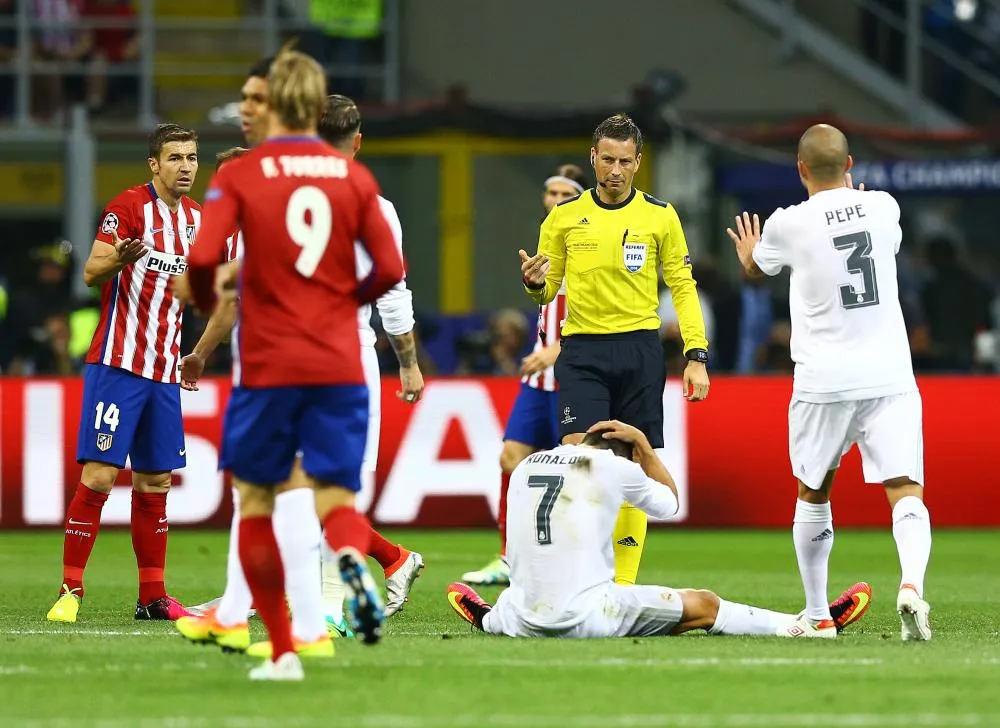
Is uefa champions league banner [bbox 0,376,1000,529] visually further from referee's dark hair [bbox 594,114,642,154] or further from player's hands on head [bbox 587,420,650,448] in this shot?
player's hands on head [bbox 587,420,650,448]

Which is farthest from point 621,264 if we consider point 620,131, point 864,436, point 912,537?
point 912,537

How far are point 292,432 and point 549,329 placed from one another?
15.5ft

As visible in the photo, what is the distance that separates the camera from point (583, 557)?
8.00 m

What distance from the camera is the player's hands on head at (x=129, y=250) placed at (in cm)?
898

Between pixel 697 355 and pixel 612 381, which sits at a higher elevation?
pixel 697 355

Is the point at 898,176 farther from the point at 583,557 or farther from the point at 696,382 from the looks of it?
the point at 583,557

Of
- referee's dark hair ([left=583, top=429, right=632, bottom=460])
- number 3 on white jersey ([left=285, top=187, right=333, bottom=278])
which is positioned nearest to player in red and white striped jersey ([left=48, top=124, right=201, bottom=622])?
referee's dark hair ([left=583, top=429, right=632, bottom=460])

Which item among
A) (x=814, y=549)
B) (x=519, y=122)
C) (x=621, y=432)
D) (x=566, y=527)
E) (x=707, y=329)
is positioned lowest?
(x=814, y=549)

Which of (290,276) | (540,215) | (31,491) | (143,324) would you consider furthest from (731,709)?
(540,215)

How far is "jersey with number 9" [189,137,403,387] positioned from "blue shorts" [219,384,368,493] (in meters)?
0.06

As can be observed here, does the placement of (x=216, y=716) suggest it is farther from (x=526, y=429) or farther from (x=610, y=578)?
(x=526, y=429)

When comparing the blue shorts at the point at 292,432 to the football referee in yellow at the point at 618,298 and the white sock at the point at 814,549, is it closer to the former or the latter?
the white sock at the point at 814,549

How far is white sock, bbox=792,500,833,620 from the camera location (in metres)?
8.67

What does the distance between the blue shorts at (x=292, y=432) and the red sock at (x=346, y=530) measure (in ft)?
0.37
